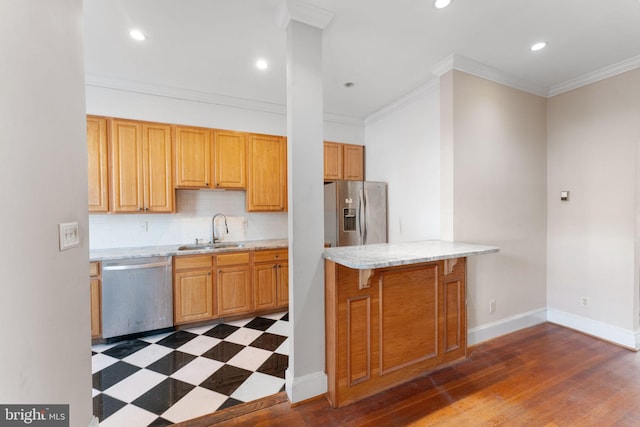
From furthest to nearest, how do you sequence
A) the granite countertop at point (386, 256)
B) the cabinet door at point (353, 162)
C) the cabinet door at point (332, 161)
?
1. the cabinet door at point (353, 162)
2. the cabinet door at point (332, 161)
3. the granite countertop at point (386, 256)

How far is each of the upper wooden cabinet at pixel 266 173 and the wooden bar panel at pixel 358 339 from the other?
6.54ft

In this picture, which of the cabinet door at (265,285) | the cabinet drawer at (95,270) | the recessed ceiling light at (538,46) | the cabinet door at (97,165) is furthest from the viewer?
the cabinet door at (265,285)

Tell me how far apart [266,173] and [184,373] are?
2294mm

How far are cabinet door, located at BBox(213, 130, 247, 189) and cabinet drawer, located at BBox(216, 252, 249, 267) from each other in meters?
0.86

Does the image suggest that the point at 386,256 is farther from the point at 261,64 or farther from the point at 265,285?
the point at 261,64

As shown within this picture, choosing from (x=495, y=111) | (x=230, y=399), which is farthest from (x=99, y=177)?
(x=495, y=111)

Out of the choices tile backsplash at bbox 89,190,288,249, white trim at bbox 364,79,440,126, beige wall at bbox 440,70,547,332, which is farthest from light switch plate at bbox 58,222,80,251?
white trim at bbox 364,79,440,126

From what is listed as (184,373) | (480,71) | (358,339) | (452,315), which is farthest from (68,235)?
(480,71)

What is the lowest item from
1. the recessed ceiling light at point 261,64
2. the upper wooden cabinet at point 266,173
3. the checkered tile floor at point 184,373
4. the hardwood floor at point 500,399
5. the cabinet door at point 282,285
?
the hardwood floor at point 500,399

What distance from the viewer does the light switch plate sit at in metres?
1.11

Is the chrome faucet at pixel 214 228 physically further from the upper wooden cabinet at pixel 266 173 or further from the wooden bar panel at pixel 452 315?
the wooden bar panel at pixel 452 315

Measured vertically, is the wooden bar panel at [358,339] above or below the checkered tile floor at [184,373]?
above

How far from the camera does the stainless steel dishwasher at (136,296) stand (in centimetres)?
252

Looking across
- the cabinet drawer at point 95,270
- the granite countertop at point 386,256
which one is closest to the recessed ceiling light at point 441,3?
the granite countertop at point 386,256
